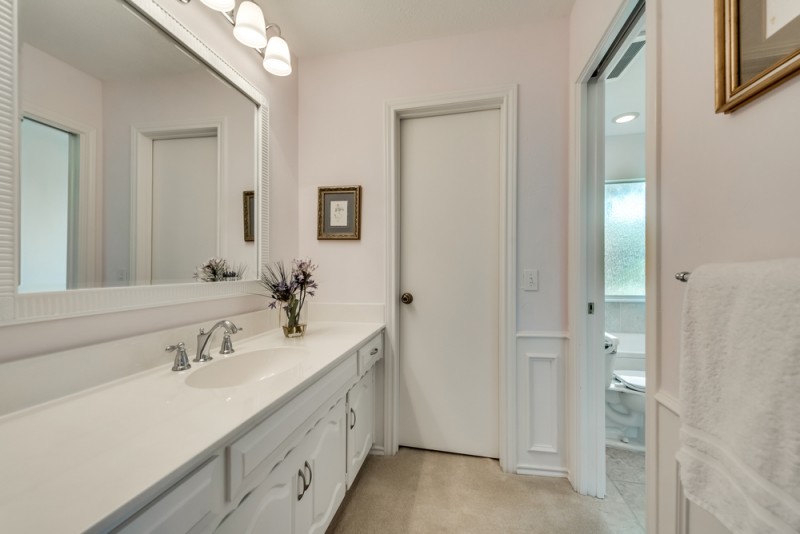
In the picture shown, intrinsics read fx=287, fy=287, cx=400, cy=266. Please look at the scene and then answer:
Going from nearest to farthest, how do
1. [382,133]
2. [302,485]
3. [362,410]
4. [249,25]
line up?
[302,485], [249,25], [362,410], [382,133]

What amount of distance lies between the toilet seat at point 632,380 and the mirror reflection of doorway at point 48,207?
2.77 m

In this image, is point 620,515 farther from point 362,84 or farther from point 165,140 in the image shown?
point 362,84

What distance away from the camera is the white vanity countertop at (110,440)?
1.32 feet

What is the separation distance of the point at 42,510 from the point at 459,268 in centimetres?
163

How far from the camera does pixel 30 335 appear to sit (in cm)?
71

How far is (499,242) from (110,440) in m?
1.66

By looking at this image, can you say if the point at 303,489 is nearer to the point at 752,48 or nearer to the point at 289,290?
the point at 289,290

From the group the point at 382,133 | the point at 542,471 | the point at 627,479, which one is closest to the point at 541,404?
the point at 542,471

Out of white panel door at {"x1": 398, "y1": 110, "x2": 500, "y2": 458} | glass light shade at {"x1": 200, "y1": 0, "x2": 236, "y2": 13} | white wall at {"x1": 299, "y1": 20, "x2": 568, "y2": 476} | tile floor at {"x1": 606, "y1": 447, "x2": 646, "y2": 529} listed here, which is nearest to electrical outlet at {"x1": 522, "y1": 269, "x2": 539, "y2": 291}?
white wall at {"x1": 299, "y1": 20, "x2": 568, "y2": 476}

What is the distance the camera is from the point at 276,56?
138cm

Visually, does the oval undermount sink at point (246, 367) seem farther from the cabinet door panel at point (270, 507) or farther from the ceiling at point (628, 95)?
the ceiling at point (628, 95)

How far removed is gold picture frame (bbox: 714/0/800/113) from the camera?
48cm

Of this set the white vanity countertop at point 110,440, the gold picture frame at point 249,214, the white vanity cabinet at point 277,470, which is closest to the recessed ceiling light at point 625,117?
the white vanity cabinet at point 277,470

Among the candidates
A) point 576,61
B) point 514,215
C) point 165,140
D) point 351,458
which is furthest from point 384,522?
point 576,61
